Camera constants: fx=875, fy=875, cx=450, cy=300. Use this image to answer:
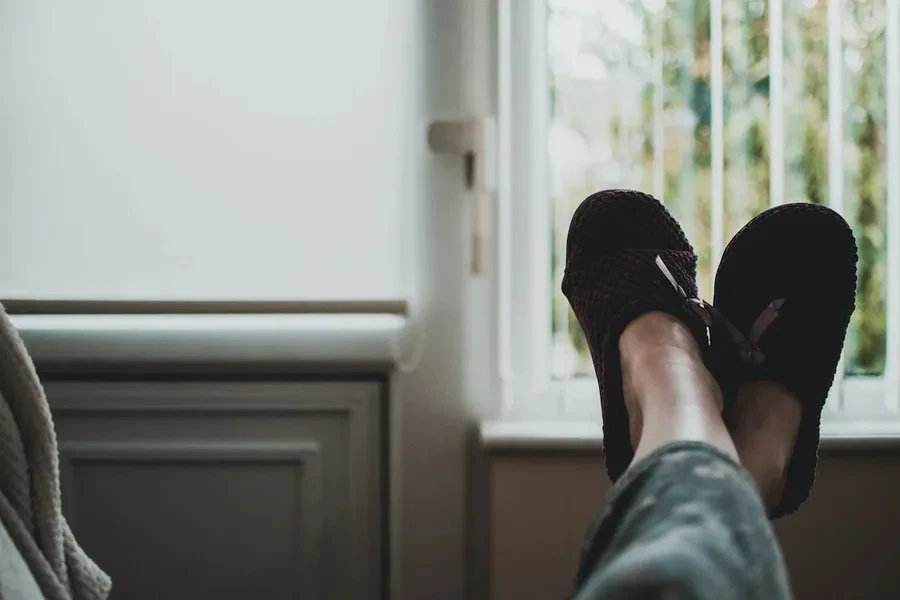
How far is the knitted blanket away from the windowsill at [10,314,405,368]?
477mm

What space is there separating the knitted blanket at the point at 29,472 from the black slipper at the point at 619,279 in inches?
21.8

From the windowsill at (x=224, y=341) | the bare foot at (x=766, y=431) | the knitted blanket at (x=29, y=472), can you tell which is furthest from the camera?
the windowsill at (x=224, y=341)

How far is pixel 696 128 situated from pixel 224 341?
2.31 feet

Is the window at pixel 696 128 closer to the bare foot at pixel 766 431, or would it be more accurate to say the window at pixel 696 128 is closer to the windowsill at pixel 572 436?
the windowsill at pixel 572 436

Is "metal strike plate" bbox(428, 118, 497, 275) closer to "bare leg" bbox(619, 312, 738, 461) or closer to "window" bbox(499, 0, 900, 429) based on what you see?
"window" bbox(499, 0, 900, 429)

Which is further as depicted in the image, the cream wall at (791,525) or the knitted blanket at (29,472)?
the cream wall at (791,525)

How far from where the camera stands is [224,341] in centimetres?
113

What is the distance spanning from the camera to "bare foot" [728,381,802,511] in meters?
0.90

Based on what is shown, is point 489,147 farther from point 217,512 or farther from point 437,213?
point 217,512

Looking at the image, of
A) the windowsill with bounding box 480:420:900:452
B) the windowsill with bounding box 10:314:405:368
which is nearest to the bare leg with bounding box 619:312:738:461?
the windowsill with bounding box 480:420:900:452

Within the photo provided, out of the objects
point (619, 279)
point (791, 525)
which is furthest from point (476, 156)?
point (791, 525)

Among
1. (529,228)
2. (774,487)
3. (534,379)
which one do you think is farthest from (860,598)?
(529,228)

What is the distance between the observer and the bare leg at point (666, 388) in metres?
0.69

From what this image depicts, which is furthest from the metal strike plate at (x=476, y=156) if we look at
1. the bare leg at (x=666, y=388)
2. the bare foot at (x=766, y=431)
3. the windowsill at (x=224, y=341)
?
the bare foot at (x=766, y=431)
